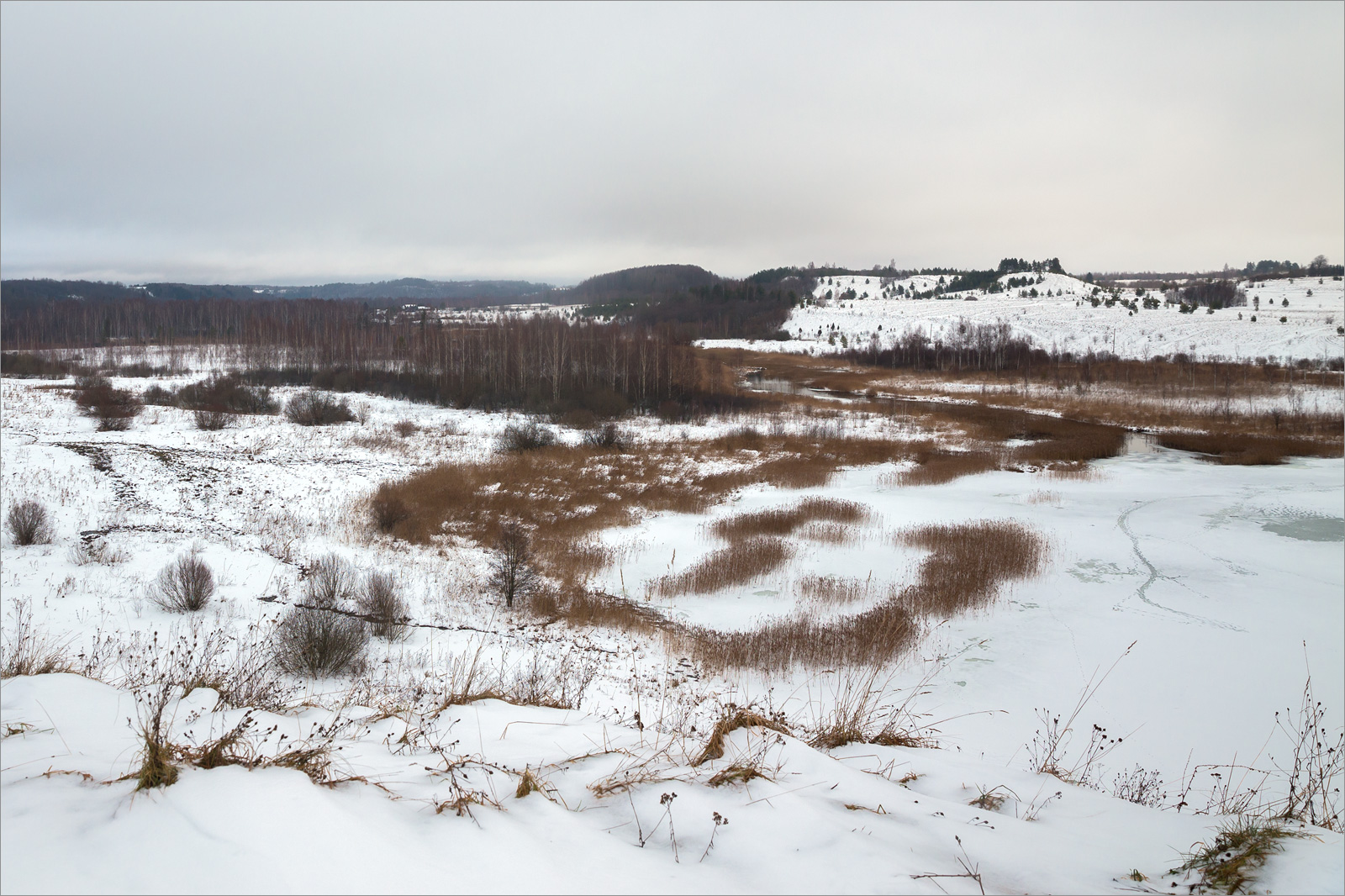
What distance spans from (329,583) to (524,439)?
57.5 feet

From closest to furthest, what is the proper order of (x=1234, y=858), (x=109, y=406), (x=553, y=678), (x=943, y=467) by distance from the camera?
(x=1234, y=858) → (x=553, y=678) → (x=943, y=467) → (x=109, y=406)

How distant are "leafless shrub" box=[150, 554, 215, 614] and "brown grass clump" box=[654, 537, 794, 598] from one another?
7.17m

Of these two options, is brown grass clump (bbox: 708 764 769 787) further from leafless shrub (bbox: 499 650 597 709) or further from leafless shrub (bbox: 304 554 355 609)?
leafless shrub (bbox: 304 554 355 609)

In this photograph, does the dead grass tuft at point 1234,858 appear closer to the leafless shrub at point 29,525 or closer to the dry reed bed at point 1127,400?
the leafless shrub at point 29,525

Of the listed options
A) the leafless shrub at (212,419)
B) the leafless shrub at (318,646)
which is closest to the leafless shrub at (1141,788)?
the leafless shrub at (318,646)

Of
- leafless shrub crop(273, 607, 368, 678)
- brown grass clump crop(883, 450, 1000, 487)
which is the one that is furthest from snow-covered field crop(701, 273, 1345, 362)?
leafless shrub crop(273, 607, 368, 678)

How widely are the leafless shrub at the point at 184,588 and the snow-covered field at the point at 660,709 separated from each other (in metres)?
0.21

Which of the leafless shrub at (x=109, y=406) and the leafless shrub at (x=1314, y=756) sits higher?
the leafless shrub at (x=109, y=406)

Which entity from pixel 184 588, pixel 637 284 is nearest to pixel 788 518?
pixel 184 588

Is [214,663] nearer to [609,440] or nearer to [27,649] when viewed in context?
[27,649]

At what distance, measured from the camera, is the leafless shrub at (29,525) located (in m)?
11.0

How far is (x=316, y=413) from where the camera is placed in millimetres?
31172

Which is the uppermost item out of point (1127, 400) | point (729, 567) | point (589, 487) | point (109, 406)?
point (1127, 400)

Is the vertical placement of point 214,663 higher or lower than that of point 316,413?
lower
